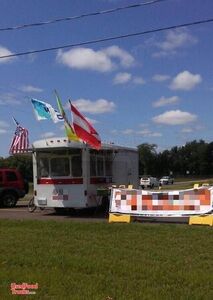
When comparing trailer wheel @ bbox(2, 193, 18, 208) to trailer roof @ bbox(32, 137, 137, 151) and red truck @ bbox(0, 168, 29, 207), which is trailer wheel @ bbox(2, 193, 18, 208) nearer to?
red truck @ bbox(0, 168, 29, 207)

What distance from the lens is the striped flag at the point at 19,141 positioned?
2184cm

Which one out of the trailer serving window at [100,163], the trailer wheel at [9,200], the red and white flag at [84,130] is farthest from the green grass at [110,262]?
the trailer wheel at [9,200]

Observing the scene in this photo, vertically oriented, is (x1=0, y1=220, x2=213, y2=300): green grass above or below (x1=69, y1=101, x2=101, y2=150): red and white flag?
below

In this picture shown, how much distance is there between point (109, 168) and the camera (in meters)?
21.4

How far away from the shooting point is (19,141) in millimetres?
23000

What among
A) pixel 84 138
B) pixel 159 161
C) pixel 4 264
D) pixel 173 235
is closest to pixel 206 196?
pixel 173 235

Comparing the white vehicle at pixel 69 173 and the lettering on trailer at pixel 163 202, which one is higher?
the white vehicle at pixel 69 173

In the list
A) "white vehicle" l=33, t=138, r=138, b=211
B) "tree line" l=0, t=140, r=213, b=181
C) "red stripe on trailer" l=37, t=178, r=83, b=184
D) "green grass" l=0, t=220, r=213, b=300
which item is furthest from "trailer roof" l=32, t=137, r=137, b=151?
"tree line" l=0, t=140, r=213, b=181

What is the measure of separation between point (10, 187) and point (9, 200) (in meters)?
0.63

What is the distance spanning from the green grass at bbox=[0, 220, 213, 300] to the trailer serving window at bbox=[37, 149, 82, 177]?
592cm

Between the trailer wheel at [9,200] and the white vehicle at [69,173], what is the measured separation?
607cm

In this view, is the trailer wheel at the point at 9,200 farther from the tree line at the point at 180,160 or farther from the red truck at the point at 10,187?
the tree line at the point at 180,160

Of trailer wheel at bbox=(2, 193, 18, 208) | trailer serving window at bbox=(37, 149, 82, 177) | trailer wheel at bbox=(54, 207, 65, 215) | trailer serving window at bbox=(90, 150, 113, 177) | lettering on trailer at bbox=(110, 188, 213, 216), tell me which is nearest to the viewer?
lettering on trailer at bbox=(110, 188, 213, 216)

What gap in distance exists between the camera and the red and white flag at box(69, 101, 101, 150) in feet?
61.9
